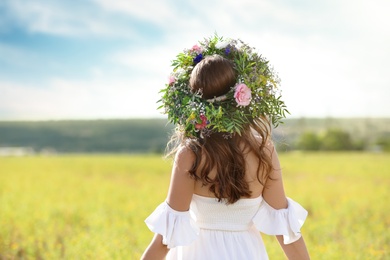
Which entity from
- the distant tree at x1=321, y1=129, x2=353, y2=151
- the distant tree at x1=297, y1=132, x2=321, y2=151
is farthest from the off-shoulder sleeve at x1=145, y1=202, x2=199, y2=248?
the distant tree at x1=297, y1=132, x2=321, y2=151

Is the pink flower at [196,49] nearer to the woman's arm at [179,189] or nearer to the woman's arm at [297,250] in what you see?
the woman's arm at [179,189]

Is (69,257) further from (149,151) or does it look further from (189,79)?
(149,151)

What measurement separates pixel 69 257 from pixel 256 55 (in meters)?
4.55

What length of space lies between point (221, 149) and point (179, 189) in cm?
28

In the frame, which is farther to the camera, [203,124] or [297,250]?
[297,250]

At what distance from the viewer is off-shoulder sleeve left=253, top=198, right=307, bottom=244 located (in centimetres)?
284

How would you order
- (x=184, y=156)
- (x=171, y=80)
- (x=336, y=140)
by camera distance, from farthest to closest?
(x=336, y=140), (x=171, y=80), (x=184, y=156)

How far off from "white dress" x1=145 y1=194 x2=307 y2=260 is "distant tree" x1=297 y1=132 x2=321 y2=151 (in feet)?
200

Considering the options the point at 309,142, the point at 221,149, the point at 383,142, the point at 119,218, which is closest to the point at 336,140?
the point at 309,142

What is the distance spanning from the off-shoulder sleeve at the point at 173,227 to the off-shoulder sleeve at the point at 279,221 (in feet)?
1.21

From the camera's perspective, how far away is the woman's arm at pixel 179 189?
8.63 feet

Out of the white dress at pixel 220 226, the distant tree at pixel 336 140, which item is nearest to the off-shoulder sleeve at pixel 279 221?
the white dress at pixel 220 226

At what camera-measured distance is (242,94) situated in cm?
264

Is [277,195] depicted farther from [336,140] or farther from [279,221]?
[336,140]
